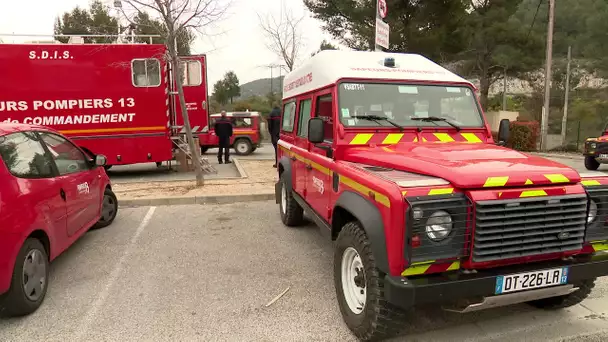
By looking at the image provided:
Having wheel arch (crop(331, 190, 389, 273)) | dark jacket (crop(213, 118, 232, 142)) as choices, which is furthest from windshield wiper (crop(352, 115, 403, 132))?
dark jacket (crop(213, 118, 232, 142))

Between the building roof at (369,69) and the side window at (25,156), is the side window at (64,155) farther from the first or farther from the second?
the building roof at (369,69)

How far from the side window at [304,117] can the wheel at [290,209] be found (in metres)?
0.93

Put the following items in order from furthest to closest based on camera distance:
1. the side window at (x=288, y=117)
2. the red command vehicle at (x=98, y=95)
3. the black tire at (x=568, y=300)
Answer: the red command vehicle at (x=98, y=95), the side window at (x=288, y=117), the black tire at (x=568, y=300)

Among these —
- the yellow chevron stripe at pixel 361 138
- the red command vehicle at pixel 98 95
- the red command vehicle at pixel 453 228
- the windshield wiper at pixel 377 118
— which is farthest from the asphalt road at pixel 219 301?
the red command vehicle at pixel 98 95

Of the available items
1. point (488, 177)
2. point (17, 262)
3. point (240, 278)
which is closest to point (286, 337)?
point (240, 278)

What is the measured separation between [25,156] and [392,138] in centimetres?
350

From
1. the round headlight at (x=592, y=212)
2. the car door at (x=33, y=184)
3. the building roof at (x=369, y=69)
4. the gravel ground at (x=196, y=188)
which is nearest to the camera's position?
the round headlight at (x=592, y=212)

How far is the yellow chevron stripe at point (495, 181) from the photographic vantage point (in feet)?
8.33

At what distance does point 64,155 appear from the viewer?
4.89m

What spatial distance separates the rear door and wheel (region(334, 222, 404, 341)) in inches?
380

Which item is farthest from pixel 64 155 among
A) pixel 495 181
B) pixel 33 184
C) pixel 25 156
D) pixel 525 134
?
pixel 525 134

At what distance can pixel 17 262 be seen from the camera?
3285 millimetres

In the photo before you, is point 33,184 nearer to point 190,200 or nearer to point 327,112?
point 327,112

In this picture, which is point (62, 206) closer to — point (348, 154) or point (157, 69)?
point (348, 154)
